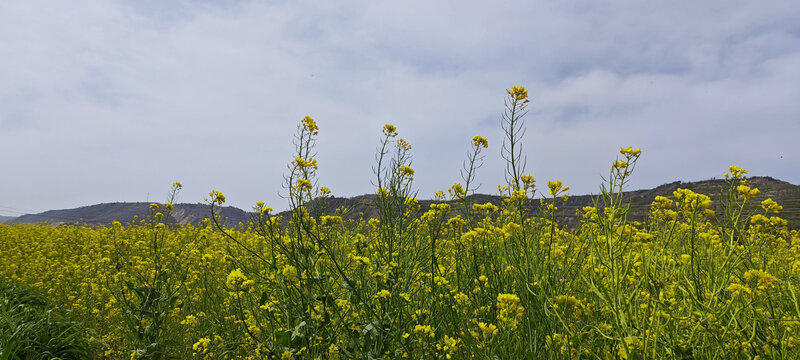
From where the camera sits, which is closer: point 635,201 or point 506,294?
point 506,294

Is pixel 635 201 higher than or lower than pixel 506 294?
higher

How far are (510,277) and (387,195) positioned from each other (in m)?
0.97

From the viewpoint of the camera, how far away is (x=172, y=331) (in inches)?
137

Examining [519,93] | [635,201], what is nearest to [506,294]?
[519,93]

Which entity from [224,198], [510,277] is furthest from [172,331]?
[510,277]

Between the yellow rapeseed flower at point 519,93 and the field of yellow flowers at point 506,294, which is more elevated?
the yellow rapeseed flower at point 519,93

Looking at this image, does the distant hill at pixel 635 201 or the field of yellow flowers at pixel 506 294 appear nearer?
the field of yellow flowers at pixel 506 294

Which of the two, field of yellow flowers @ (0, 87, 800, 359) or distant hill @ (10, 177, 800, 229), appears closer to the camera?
field of yellow flowers @ (0, 87, 800, 359)

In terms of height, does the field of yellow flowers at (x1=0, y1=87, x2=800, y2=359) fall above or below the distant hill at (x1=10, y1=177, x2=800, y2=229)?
below

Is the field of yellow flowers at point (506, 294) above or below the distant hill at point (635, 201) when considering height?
below

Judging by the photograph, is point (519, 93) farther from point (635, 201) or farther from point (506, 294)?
point (635, 201)

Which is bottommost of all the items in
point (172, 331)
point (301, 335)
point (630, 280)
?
point (172, 331)

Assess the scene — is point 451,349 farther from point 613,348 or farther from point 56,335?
point 56,335

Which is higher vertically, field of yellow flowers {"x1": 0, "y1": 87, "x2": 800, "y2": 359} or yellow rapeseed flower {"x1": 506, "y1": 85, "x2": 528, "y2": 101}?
yellow rapeseed flower {"x1": 506, "y1": 85, "x2": 528, "y2": 101}
